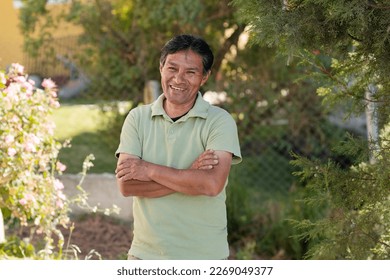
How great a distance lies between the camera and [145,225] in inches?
137

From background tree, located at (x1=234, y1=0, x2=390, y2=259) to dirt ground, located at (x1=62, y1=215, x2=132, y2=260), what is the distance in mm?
2349

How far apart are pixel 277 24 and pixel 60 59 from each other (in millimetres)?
4608

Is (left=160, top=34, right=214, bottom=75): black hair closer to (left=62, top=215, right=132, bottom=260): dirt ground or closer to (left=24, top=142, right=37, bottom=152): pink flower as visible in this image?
(left=24, top=142, right=37, bottom=152): pink flower

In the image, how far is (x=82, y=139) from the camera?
29.3 feet

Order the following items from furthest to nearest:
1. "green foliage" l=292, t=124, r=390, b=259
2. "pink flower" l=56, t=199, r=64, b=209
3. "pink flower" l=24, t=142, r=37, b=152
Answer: "pink flower" l=56, t=199, r=64, b=209
"pink flower" l=24, t=142, r=37, b=152
"green foliage" l=292, t=124, r=390, b=259

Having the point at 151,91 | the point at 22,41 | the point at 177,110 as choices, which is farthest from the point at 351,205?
the point at 22,41

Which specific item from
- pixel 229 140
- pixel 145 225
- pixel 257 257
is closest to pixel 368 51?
pixel 229 140

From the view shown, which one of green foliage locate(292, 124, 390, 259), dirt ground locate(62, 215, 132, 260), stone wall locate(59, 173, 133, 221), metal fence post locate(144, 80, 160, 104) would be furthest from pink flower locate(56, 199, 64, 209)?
metal fence post locate(144, 80, 160, 104)

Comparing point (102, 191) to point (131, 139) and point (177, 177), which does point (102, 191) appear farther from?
point (177, 177)

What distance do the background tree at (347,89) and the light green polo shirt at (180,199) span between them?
1.47 feet

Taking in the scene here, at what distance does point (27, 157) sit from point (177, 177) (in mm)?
2039

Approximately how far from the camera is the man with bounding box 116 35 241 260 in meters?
3.46
